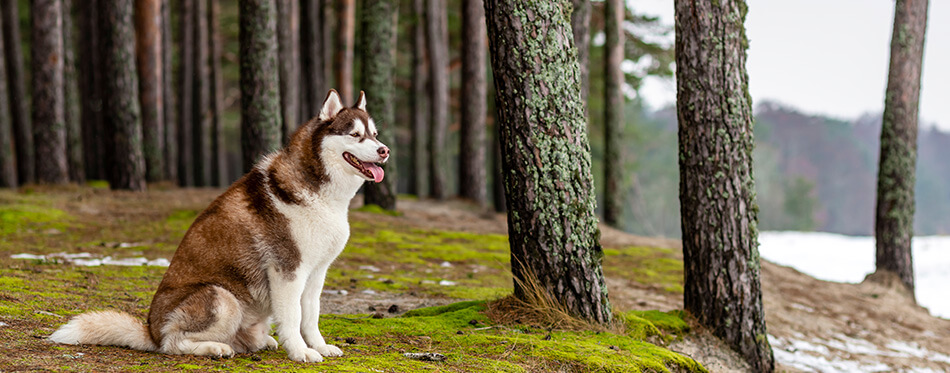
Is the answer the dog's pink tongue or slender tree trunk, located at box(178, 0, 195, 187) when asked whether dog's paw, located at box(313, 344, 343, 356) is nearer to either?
the dog's pink tongue

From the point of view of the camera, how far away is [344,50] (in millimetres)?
20953

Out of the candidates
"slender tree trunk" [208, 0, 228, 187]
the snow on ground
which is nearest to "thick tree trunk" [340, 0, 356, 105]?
"slender tree trunk" [208, 0, 228, 187]

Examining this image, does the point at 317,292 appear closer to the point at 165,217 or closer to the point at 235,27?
the point at 165,217

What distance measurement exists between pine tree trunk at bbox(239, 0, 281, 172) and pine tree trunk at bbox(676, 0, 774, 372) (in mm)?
6913

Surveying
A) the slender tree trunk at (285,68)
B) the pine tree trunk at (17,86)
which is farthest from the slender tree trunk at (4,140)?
the slender tree trunk at (285,68)

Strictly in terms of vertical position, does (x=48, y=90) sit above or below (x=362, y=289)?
above

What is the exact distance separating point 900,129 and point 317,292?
1168 cm

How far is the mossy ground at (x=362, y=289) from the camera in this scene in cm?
445

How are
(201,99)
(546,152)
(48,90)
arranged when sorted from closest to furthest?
(546,152), (48,90), (201,99)

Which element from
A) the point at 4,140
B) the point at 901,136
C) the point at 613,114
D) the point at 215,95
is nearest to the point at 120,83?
the point at 4,140

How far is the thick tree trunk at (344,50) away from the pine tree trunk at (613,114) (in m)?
7.46

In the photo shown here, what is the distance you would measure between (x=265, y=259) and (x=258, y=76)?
7627mm

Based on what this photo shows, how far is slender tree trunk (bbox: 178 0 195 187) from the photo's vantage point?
2338 cm

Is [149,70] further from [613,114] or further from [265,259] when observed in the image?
[265,259]
